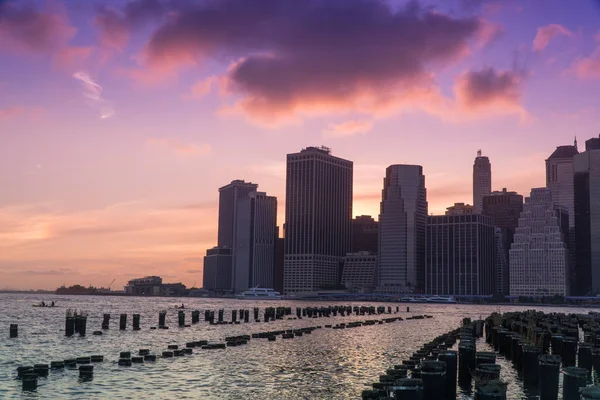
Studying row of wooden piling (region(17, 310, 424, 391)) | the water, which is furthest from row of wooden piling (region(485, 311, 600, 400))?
row of wooden piling (region(17, 310, 424, 391))

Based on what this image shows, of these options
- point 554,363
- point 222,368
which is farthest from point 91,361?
point 554,363

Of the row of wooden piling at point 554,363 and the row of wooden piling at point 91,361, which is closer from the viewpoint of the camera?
the row of wooden piling at point 554,363

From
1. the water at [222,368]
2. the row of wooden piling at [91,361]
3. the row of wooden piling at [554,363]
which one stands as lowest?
the water at [222,368]

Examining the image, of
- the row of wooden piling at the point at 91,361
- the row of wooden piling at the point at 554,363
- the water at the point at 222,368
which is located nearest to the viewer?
the row of wooden piling at the point at 554,363

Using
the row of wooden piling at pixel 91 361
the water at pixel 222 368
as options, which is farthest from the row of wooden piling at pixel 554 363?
the row of wooden piling at pixel 91 361

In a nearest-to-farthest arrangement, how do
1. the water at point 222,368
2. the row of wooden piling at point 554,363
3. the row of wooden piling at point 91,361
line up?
the row of wooden piling at point 554,363 < the water at point 222,368 < the row of wooden piling at point 91,361

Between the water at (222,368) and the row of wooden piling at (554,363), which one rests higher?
the row of wooden piling at (554,363)

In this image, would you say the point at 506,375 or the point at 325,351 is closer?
the point at 506,375

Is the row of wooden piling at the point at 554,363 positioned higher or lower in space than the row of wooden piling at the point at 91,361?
higher

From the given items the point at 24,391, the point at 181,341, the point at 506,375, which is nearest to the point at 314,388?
the point at 506,375

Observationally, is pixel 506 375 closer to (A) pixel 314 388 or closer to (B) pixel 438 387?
(A) pixel 314 388

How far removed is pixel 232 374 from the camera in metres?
54.5

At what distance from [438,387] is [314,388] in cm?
1648

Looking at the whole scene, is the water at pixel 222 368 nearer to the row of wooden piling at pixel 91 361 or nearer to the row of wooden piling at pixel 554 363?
the row of wooden piling at pixel 91 361
